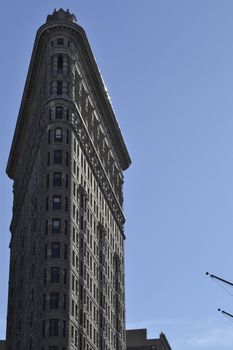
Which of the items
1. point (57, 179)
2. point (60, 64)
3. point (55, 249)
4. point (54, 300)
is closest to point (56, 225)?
point (55, 249)

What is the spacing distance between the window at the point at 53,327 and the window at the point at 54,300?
2.10 m

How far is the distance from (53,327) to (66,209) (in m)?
20.9

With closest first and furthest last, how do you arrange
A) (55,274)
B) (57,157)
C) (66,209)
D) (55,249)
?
(55,274), (55,249), (66,209), (57,157)

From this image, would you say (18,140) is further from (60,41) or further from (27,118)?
(60,41)

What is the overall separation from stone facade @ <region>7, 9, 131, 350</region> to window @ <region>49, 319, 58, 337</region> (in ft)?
0.50

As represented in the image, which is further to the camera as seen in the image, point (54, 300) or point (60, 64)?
point (60, 64)

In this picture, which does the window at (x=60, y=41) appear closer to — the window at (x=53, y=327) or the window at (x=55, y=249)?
the window at (x=55, y=249)

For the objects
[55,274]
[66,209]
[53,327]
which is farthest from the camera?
[66,209]

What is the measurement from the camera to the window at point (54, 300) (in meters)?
120

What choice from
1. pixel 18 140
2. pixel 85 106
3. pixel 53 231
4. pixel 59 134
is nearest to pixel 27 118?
pixel 18 140

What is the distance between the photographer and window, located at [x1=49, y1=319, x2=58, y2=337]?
387 feet

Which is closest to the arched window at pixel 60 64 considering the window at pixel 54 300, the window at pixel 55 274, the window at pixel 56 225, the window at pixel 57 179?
the window at pixel 57 179

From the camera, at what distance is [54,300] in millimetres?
120562

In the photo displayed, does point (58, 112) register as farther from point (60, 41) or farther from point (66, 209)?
point (66, 209)
